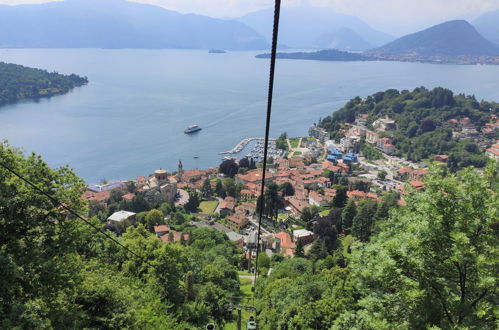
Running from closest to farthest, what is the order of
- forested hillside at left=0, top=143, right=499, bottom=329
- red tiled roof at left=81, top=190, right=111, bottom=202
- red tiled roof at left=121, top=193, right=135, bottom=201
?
forested hillside at left=0, top=143, right=499, bottom=329, red tiled roof at left=121, top=193, right=135, bottom=201, red tiled roof at left=81, top=190, right=111, bottom=202

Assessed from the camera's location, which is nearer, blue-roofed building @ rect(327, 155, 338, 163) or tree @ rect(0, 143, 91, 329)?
tree @ rect(0, 143, 91, 329)

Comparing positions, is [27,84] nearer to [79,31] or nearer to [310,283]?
[310,283]

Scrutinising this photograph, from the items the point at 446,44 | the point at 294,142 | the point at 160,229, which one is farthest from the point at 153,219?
the point at 446,44

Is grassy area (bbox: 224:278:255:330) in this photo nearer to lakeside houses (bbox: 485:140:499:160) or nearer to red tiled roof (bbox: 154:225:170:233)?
red tiled roof (bbox: 154:225:170:233)

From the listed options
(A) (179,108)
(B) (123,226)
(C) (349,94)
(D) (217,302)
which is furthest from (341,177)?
(C) (349,94)

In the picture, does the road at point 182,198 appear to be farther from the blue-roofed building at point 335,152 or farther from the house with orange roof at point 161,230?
the blue-roofed building at point 335,152

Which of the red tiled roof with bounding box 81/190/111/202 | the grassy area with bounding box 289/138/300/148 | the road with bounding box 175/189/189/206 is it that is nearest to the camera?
the red tiled roof with bounding box 81/190/111/202

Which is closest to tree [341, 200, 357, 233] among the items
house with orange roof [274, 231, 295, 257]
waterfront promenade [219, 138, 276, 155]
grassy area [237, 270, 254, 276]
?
house with orange roof [274, 231, 295, 257]
